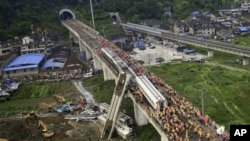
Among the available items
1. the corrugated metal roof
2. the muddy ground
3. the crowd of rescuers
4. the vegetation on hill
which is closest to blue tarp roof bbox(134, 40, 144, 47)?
the corrugated metal roof

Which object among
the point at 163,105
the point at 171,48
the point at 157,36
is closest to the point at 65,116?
the point at 163,105

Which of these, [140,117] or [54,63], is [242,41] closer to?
[54,63]

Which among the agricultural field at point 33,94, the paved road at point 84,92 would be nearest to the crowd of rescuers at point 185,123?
the paved road at point 84,92

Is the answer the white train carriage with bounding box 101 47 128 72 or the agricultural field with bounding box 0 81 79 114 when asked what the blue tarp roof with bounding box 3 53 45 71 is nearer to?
the agricultural field with bounding box 0 81 79 114

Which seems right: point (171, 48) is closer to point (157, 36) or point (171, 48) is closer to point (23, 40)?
point (157, 36)

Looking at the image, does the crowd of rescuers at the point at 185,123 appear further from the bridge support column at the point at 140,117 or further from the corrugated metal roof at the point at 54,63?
the corrugated metal roof at the point at 54,63
